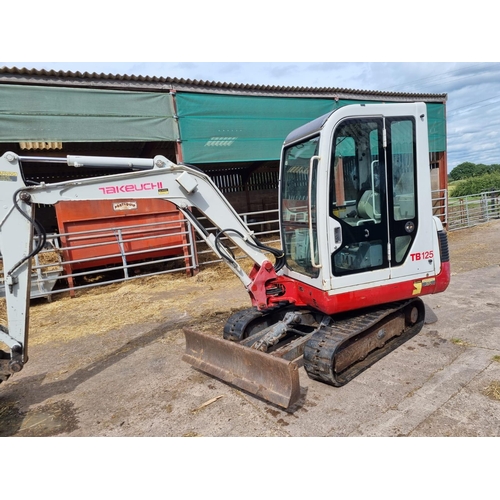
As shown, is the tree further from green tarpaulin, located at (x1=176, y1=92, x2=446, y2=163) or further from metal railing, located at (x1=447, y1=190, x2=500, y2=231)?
green tarpaulin, located at (x1=176, y1=92, x2=446, y2=163)

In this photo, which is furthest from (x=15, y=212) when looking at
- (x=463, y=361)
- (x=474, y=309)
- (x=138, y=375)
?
(x=474, y=309)

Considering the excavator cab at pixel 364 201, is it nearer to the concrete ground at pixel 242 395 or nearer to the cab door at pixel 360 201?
the cab door at pixel 360 201

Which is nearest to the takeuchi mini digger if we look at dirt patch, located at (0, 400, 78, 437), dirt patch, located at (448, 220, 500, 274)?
dirt patch, located at (0, 400, 78, 437)

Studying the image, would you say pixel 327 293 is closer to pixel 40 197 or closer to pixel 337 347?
pixel 337 347

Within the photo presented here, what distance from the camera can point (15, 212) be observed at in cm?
342

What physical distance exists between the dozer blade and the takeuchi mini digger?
0.01 m

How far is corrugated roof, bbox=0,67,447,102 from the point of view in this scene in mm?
7125

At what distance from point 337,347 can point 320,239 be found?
3.38ft

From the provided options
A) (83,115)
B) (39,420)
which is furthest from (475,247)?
(39,420)

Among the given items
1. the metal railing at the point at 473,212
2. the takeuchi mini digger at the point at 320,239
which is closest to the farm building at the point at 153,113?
the takeuchi mini digger at the point at 320,239

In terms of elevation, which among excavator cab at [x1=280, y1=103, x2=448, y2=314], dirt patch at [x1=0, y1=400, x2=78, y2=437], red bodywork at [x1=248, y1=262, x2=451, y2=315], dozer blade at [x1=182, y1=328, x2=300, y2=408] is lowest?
dirt patch at [x1=0, y1=400, x2=78, y2=437]

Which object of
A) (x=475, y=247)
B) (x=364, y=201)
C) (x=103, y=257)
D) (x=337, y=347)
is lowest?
(x=475, y=247)

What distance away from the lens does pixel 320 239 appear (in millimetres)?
3672

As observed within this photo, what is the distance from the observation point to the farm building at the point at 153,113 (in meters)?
7.23
